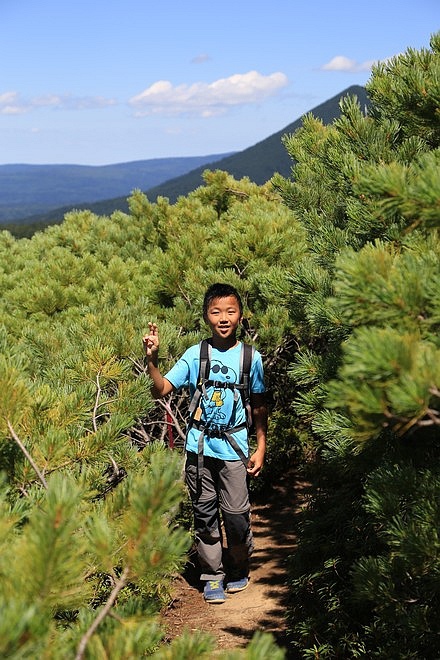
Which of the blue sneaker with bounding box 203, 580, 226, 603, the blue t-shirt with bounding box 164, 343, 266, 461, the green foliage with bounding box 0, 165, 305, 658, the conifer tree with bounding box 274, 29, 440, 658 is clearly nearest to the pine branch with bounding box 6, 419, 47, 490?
the green foliage with bounding box 0, 165, 305, 658

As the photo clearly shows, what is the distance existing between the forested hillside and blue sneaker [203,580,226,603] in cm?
44

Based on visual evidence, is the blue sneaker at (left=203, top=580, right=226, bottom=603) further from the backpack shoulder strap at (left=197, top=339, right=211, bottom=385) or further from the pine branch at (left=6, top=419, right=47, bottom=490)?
the pine branch at (left=6, top=419, right=47, bottom=490)

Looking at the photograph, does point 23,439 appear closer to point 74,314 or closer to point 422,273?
point 422,273

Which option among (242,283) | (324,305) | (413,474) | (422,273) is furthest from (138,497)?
(242,283)

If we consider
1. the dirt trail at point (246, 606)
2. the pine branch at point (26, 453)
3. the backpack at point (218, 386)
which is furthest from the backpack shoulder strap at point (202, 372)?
the pine branch at point (26, 453)

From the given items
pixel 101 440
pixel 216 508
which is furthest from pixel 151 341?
pixel 216 508

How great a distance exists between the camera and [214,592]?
13.6 feet

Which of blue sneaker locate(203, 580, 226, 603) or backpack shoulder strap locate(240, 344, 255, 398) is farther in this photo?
blue sneaker locate(203, 580, 226, 603)

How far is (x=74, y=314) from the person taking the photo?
5453mm

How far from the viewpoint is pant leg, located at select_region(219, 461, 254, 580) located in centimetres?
378

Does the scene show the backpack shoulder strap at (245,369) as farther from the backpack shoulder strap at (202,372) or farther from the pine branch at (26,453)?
the pine branch at (26,453)

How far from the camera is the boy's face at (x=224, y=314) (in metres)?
3.61

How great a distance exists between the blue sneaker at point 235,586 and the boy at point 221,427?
0.40 m

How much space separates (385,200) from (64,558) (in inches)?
41.5
